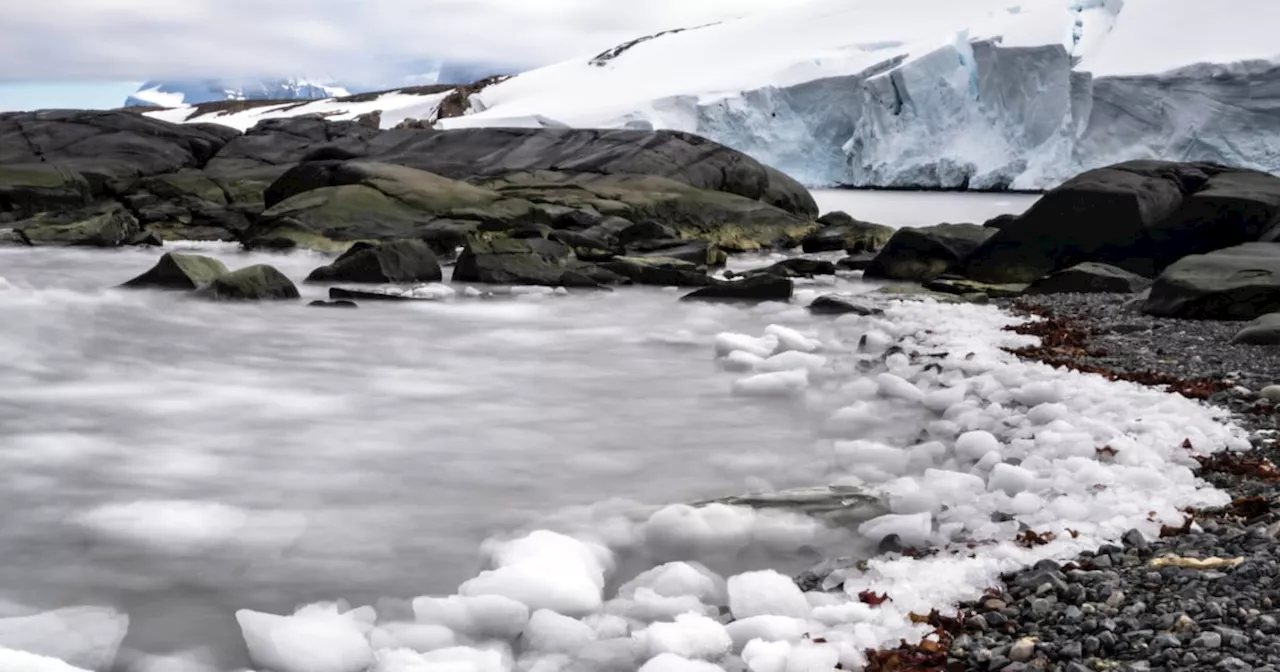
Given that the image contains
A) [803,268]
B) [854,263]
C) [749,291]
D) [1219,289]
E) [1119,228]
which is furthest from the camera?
[854,263]

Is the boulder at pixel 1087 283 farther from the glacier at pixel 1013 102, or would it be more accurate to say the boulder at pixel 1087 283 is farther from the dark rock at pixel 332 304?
the glacier at pixel 1013 102

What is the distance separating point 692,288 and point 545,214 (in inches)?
253

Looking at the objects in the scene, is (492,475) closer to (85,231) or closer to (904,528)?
(904,528)

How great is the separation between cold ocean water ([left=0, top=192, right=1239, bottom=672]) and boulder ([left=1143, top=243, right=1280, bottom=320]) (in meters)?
2.38

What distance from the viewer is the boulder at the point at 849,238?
1781cm

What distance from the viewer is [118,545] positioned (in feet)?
10.1

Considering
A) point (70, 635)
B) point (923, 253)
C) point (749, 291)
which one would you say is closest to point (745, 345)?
point (749, 291)

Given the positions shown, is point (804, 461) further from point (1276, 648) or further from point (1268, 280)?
point (1268, 280)

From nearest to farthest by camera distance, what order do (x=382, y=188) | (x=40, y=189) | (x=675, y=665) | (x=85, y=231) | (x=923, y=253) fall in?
(x=675, y=665), (x=923, y=253), (x=85, y=231), (x=382, y=188), (x=40, y=189)

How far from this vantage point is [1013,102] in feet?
104

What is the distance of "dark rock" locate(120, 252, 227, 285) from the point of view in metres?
9.02

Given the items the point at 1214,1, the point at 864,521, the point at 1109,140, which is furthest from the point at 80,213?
the point at 1214,1

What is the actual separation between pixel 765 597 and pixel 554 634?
593mm

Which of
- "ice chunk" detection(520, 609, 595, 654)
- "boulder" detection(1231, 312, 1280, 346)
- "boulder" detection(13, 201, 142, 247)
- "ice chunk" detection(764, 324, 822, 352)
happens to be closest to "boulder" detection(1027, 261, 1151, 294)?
"boulder" detection(1231, 312, 1280, 346)
